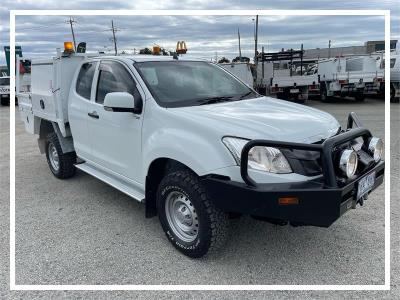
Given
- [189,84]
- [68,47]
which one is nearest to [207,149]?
[189,84]

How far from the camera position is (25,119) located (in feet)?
22.4

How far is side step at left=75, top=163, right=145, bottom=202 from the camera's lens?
3.98 metres

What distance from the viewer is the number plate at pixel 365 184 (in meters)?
3.01

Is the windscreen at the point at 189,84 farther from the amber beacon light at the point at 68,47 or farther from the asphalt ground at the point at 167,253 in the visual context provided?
the amber beacon light at the point at 68,47

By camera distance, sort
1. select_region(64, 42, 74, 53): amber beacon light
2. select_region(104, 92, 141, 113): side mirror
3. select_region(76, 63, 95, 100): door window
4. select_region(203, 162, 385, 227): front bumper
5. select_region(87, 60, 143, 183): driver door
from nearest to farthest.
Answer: select_region(203, 162, 385, 227): front bumper
select_region(104, 92, 141, 113): side mirror
select_region(87, 60, 143, 183): driver door
select_region(76, 63, 95, 100): door window
select_region(64, 42, 74, 53): amber beacon light

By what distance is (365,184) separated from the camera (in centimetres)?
312

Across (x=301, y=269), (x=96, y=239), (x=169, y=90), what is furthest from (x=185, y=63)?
(x=301, y=269)

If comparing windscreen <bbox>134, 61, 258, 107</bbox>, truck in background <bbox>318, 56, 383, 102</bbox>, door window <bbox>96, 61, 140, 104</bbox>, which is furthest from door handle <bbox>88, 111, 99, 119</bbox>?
truck in background <bbox>318, 56, 383, 102</bbox>

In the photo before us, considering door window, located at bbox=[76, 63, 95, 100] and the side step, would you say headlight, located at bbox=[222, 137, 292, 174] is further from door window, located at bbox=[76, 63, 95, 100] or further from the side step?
door window, located at bbox=[76, 63, 95, 100]

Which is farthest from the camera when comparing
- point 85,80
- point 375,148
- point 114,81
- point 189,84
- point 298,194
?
point 85,80

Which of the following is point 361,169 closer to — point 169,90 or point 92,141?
point 169,90

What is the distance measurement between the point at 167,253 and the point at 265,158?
135 centimetres

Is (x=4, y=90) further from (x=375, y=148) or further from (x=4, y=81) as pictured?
(x=375, y=148)

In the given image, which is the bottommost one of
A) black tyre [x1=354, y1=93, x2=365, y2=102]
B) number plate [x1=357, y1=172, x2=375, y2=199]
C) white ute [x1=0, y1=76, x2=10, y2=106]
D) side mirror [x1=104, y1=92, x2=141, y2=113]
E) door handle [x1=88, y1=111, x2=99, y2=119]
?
number plate [x1=357, y1=172, x2=375, y2=199]
